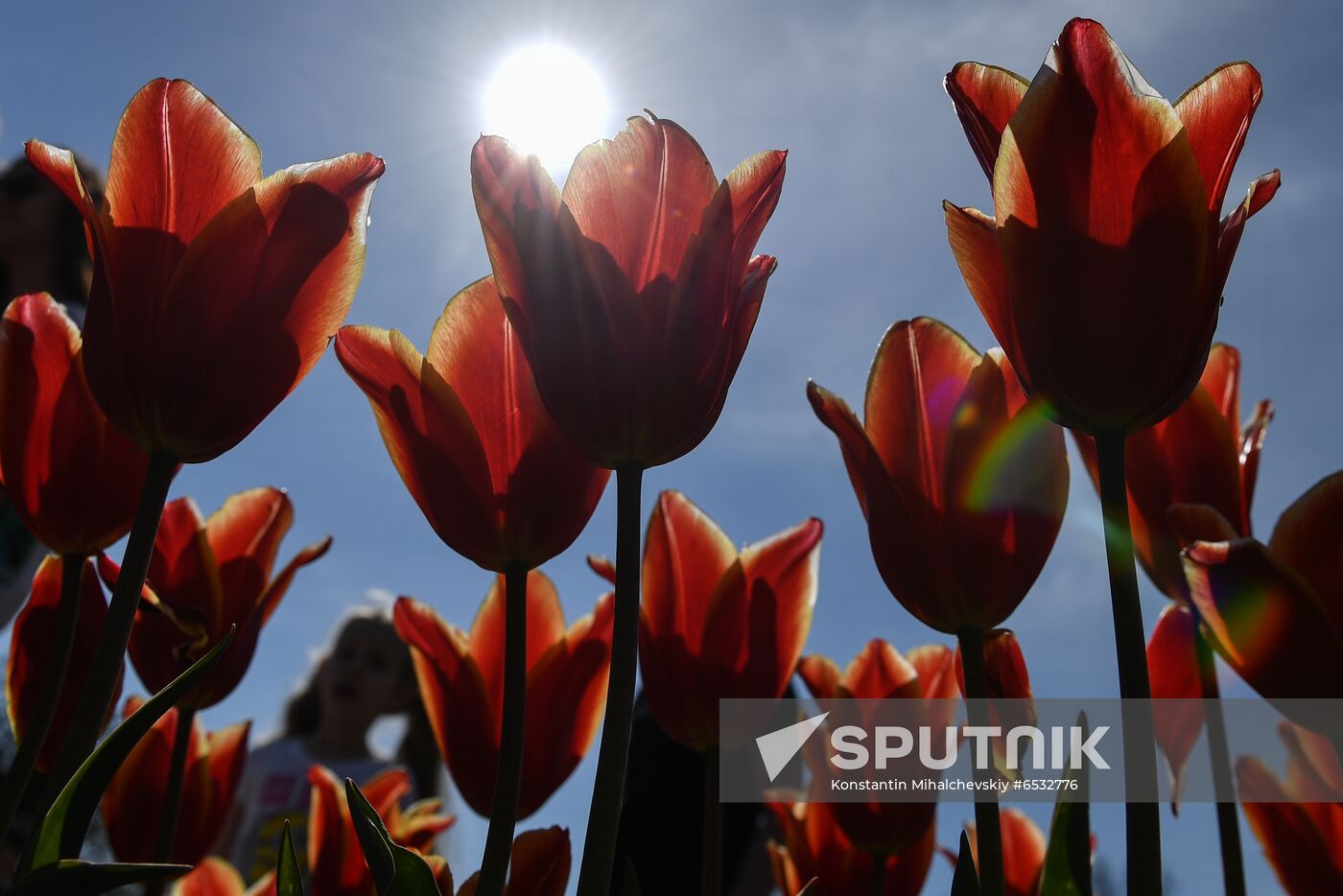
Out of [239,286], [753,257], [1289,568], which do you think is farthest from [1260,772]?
[239,286]

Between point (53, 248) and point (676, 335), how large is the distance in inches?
132

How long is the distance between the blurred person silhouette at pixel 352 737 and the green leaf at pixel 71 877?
604cm

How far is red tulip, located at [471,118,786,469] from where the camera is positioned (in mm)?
629

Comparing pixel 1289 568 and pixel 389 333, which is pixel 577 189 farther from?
pixel 1289 568

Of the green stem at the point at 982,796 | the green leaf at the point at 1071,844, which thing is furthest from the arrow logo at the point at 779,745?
the green leaf at the point at 1071,844

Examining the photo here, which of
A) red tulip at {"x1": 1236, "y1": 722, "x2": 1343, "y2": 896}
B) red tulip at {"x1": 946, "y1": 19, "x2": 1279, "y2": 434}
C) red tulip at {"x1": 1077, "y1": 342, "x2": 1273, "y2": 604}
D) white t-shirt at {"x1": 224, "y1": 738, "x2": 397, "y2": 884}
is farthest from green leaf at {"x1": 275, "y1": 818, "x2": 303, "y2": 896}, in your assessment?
white t-shirt at {"x1": 224, "y1": 738, "x2": 397, "y2": 884}

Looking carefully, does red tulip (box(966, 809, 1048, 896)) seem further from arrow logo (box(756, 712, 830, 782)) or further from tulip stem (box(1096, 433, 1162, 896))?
tulip stem (box(1096, 433, 1162, 896))

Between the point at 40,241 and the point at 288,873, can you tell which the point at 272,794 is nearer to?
the point at 40,241

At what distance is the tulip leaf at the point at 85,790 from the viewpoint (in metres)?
0.51

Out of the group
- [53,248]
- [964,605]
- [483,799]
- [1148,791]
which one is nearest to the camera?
[1148,791]

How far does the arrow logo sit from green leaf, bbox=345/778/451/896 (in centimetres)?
41

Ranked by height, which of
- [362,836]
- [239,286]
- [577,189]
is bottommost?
[362,836]

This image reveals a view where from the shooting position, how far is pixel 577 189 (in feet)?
2.27

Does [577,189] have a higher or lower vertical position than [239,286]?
higher
